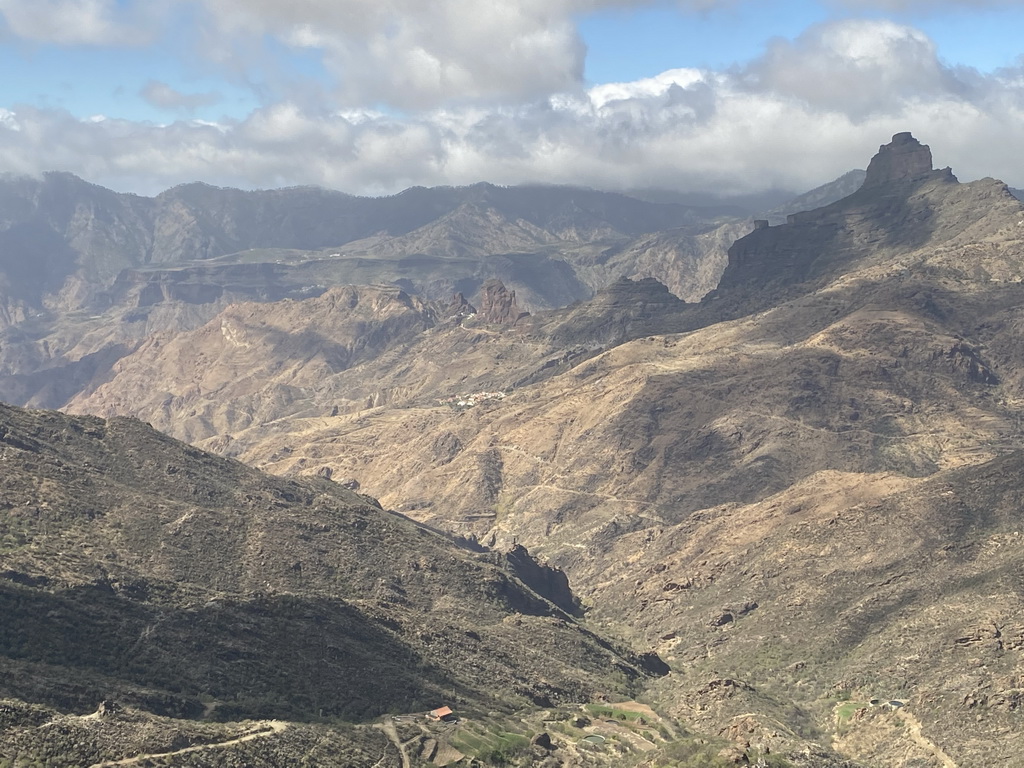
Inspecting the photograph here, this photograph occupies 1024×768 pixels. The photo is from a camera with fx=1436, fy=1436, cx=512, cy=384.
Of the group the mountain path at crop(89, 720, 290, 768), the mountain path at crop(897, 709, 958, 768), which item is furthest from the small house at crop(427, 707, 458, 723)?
the mountain path at crop(897, 709, 958, 768)

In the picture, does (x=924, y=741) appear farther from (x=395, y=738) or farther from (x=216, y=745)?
(x=216, y=745)

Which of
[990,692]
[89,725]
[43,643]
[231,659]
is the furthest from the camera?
[990,692]

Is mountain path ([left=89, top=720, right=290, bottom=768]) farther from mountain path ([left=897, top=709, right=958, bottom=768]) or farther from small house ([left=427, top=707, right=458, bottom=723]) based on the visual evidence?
mountain path ([left=897, top=709, right=958, bottom=768])

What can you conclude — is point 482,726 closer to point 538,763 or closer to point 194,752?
point 538,763

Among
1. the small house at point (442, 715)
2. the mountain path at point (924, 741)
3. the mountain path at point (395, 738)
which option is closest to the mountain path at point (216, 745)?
the mountain path at point (395, 738)

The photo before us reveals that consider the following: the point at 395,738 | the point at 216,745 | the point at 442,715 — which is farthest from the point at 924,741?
the point at 216,745

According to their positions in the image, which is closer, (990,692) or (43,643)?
(43,643)

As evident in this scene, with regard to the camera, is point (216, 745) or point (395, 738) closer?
point (216, 745)

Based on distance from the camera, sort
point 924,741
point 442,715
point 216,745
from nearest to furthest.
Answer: point 216,745 → point 442,715 → point 924,741

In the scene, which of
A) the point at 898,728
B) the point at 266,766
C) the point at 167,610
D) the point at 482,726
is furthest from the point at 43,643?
the point at 898,728
